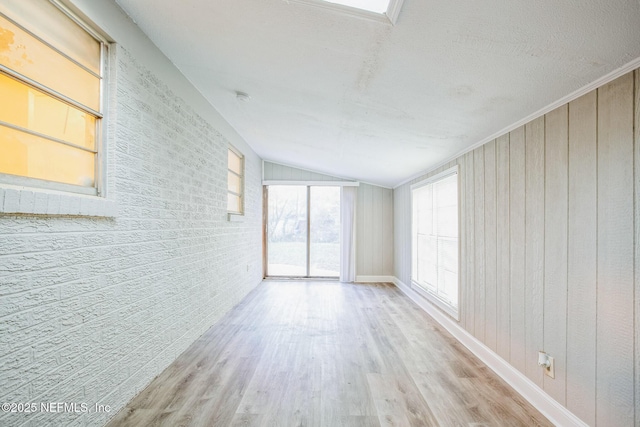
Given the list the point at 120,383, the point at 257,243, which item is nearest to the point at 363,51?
the point at 120,383

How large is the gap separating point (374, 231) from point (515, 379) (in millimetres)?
4020

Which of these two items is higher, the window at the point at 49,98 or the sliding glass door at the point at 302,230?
the window at the point at 49,98

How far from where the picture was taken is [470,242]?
285 cm

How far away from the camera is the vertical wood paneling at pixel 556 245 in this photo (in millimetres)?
1700

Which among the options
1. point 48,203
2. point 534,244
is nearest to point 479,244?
point 534,244

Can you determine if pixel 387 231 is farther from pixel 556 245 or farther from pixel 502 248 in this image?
pixel 556 245

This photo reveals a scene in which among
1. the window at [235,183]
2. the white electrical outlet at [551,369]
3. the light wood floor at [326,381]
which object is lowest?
the light wood floor at [326,381]

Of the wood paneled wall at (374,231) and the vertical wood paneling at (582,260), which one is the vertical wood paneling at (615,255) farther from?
the wood paneled wall at (374,231)

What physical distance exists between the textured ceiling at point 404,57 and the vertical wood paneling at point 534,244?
0.22m

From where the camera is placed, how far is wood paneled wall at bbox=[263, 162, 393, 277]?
19.6 ft

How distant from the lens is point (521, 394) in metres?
2.00

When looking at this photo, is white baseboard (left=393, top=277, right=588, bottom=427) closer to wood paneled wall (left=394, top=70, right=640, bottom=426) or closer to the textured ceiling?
wood paneled wall (left=394, top=70, right=640, bottom=426)

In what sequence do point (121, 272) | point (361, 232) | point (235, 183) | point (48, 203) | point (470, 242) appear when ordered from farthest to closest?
point (361, 232) < point (235, 183) < point (470, 242) < point (121, 272) < point (48, 203)

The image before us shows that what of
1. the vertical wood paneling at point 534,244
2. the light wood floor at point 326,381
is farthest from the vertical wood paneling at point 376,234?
the vertical wood paneling at point 534,244
